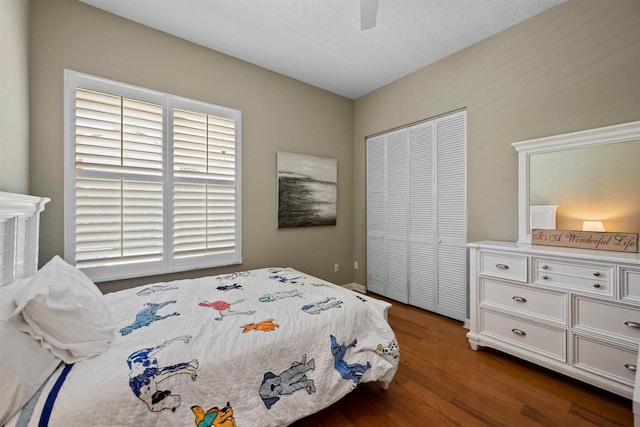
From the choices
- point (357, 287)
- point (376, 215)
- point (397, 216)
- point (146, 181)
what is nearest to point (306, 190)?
point (376, 215)

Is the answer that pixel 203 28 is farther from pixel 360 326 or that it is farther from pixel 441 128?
pixel 360 326

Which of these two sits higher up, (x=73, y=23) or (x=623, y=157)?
(x=73, y=23)

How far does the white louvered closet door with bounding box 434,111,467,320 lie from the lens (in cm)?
289

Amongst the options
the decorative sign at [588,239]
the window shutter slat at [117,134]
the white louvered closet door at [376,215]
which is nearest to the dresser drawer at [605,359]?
the decorative sign at [588,239]

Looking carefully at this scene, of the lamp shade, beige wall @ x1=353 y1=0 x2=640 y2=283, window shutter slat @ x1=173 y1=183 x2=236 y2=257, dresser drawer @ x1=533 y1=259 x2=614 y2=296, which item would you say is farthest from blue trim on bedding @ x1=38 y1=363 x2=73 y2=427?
the lamp shade

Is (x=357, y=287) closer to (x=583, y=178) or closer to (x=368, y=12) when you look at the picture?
(x=583, y=178)

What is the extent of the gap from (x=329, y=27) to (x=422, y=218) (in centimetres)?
222

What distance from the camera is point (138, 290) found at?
2.06 meters

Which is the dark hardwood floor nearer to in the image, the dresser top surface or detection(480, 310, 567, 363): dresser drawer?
detection(480, 310, 567, 363): dresser drawer

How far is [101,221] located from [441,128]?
136 inches

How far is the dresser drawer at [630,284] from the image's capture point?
5.33 feet

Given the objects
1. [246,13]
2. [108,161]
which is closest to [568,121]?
[246,13]

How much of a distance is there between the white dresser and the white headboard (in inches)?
120

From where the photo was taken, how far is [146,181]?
2477mm
